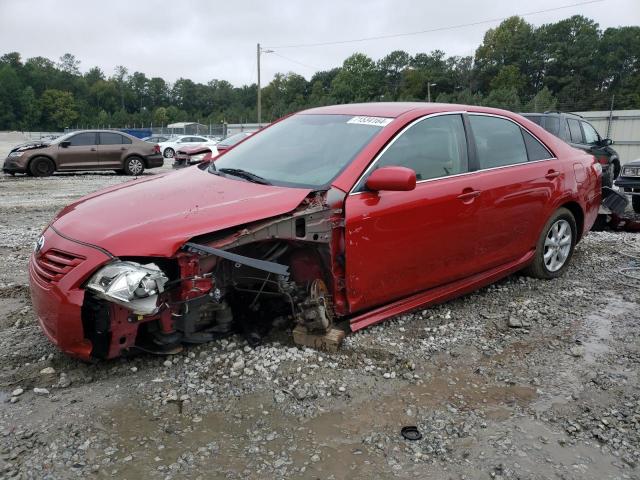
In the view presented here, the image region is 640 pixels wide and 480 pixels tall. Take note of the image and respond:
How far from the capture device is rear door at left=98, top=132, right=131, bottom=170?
15.3 m

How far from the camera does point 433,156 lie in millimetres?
3912

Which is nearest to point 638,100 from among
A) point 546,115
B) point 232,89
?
point 546,115

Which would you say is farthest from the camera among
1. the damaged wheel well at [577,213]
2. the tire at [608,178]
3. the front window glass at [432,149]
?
the tire at [608,178]

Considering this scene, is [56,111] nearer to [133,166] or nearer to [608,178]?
[133,166]

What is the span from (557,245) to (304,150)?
2.68 meters

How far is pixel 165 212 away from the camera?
304 cm

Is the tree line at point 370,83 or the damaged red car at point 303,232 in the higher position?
the tree line at point 370,83

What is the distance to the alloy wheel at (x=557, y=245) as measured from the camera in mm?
4926

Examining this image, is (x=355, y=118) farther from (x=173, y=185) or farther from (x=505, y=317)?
(x=505, y=317)

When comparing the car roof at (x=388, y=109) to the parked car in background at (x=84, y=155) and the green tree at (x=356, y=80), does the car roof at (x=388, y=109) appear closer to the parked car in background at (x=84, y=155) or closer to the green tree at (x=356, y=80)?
the parked car in background at (x=84, y=155)

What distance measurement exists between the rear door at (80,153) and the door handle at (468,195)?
13.5 m

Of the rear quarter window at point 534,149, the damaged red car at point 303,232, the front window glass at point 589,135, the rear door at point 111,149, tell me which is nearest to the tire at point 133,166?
the rear door at point 111,149

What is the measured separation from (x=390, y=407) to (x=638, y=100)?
210ft

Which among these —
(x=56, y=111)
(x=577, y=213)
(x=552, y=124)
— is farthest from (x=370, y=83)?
(x=577, y=213)
